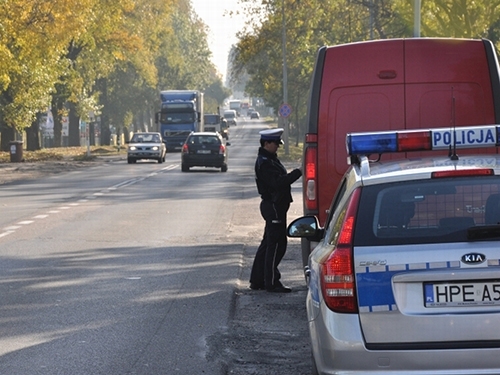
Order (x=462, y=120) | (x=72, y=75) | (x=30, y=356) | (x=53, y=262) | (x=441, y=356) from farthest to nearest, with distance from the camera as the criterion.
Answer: (x=72, y=75)
(x=53, y=262)
(x=462, y=120)
(x=30, y=356)
(x=441, y=356)

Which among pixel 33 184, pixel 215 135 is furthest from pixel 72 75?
pixel 33 184

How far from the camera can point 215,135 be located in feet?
147

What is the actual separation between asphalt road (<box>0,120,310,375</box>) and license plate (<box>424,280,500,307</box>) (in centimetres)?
266

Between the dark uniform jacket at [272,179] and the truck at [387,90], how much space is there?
1.12 m

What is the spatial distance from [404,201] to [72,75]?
5603 centimetres

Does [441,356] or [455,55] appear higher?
[455,55]

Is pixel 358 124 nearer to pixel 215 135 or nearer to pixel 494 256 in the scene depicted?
pixel 494 256

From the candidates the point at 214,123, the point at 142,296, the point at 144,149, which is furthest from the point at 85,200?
the point at 214,123

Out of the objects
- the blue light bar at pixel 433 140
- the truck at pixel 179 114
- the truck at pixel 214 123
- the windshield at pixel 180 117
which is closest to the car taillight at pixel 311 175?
the blue light bar at pixel 433 140

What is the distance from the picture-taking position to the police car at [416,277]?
A: 18.4ft

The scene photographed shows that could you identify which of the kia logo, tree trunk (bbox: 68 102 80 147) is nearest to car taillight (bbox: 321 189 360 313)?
the kia logo

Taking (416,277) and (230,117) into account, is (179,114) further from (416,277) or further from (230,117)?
(230,117)

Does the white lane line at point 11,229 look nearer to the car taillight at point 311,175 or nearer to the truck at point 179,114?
the car taillight at point 311,175

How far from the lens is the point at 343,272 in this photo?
5855mm
